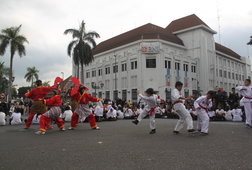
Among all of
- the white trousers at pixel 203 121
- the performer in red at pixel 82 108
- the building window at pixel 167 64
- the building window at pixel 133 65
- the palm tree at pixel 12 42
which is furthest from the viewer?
the building window at pixel 133 65

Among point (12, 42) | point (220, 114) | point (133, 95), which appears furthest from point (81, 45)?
point (220, 114)

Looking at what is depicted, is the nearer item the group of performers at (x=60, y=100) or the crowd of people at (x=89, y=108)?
the crowd of people at (x=89, y=108)

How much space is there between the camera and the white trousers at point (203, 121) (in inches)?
286

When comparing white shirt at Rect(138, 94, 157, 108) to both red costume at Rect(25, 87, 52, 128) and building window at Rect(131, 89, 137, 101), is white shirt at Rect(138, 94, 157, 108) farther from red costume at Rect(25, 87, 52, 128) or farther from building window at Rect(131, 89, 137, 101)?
building window at Rect(131, 89, 137, 101)

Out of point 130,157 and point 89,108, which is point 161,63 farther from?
point 130,157

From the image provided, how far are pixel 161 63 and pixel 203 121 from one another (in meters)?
34.3

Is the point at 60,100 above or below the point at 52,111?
above

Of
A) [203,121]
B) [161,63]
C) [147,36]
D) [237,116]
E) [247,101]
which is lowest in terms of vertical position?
[237,116]

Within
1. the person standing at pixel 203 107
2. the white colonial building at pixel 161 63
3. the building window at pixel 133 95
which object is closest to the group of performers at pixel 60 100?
the person standing at pixel 203 107

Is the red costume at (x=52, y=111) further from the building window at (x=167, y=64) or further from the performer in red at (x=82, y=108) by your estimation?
the building window at (x=167, y=64)

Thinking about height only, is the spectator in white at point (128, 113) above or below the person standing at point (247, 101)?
below

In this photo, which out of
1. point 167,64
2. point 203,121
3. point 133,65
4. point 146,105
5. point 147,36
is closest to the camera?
point 203,121

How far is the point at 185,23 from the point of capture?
5519cm

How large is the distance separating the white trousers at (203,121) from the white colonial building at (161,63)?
32.8 m
